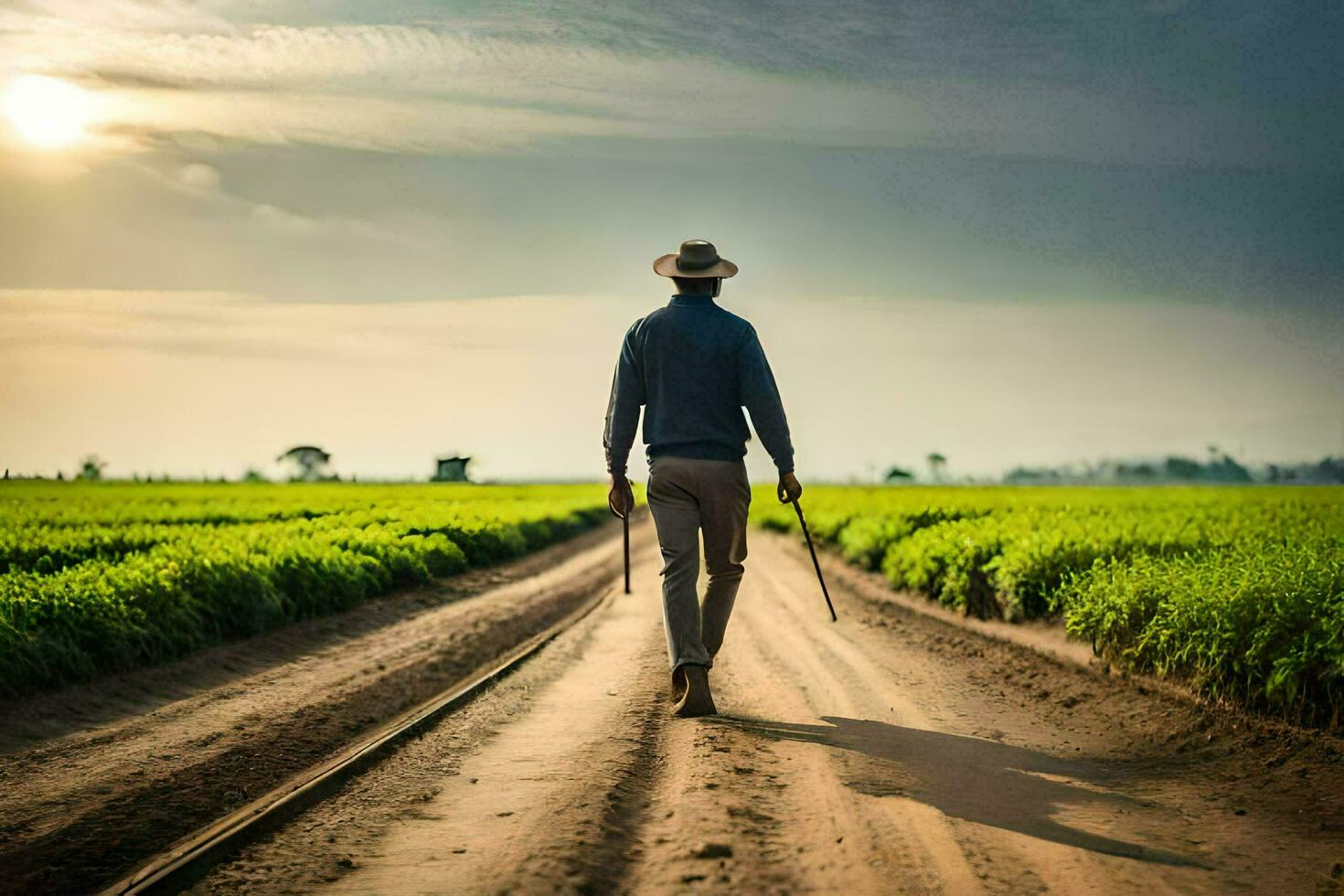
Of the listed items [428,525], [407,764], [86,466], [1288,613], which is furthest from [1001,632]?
[86,466]

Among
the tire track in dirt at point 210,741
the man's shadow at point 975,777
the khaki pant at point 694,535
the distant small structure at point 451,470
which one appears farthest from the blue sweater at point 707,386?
the distant small structure at point 451,470

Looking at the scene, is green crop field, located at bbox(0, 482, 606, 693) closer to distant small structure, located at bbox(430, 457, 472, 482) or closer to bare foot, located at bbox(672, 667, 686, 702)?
bare foot, located at bbox(672, 667, 686, 702)

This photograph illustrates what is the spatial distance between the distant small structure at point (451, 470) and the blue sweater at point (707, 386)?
136 ft

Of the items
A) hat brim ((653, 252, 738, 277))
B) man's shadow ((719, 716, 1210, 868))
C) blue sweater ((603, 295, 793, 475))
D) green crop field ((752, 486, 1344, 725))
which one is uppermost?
hat brim ((653, 252, 738, 277))

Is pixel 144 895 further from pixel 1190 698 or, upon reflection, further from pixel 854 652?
pixel 854 652

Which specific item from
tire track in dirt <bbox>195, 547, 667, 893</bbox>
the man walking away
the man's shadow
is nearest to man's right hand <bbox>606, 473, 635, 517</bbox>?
the man walking away

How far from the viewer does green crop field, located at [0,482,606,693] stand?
9.03m

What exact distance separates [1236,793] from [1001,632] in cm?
687

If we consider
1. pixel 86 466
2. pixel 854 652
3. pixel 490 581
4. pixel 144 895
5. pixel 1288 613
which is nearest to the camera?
pixel 144 895

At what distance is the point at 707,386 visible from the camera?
681cm

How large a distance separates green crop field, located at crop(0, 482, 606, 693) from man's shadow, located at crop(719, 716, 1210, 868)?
589cm

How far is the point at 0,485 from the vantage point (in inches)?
1235

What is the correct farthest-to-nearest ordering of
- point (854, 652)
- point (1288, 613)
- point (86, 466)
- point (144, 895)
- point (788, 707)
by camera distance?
point (86, 466)
point (854, 652)
point (788, 707)
point (1288, 613)
point (144, 895)

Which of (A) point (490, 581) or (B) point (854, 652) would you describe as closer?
(B) point (854, 652)
